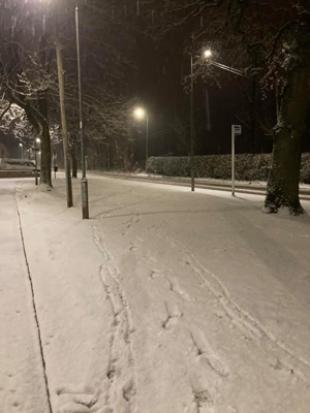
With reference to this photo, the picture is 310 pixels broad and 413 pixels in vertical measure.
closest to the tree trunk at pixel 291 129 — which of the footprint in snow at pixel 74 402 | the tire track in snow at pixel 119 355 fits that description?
the tire track in snow at pixel 119 355

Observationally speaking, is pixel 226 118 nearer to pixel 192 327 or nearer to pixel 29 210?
pixel 29 210

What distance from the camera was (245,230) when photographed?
9258mm

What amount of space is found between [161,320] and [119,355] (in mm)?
842

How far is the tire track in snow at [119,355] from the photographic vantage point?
3.59 m

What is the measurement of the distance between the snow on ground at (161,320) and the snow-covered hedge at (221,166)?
65.3 ft

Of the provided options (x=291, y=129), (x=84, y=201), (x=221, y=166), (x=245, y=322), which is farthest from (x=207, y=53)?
(x=221, y=166)

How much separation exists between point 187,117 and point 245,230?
3710 centimetres

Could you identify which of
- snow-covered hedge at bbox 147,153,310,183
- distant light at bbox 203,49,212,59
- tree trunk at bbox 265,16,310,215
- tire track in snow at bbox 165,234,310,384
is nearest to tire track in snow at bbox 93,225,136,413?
tire track in snow at bbox 165,234,310,384

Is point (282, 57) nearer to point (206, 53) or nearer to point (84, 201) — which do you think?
point (206, 53)

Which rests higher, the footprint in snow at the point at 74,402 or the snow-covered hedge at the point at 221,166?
the snow-covered hedge at the point at 221,166

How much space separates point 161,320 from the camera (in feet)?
16.2

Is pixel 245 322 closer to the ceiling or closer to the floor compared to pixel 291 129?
closer to the floor

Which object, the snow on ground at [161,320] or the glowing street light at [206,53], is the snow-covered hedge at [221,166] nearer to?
the glowing street light at [206,53]

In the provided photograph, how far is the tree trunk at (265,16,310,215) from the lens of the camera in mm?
11102
